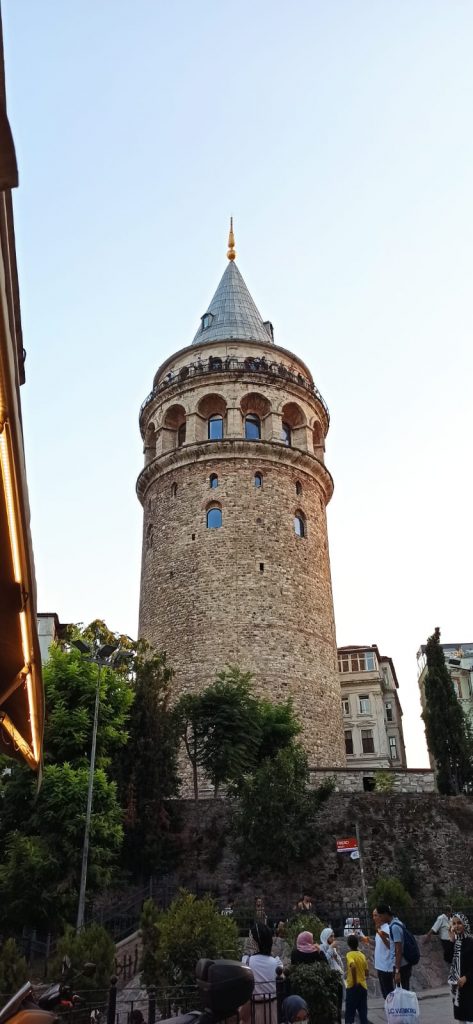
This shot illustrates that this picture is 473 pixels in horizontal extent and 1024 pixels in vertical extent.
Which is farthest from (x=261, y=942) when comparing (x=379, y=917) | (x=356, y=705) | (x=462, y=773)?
(x=356, y=705)

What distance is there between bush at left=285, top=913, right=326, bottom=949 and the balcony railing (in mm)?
23807

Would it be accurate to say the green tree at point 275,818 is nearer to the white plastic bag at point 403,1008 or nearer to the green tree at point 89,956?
the green tree at point 89,956

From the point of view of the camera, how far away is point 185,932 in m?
10.1

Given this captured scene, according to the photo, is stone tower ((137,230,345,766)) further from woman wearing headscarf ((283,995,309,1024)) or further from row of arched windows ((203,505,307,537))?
woman wearing headscarf ((283,995,309,1024))

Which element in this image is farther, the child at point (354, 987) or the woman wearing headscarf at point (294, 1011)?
the child at point (354, 987)

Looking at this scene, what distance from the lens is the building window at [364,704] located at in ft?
152

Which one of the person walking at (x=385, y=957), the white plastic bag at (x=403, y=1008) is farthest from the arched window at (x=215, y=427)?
the white plastic bag at (x=403, y=1008)

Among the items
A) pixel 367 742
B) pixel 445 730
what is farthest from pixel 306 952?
pixel 367 742

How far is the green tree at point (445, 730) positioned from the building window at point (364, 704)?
17.8 m

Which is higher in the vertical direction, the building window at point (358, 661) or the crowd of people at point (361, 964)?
the building window at point (358, 661)

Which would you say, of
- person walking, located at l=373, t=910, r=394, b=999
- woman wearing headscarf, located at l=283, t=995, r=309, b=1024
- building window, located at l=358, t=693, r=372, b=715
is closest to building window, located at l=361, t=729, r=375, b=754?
building window, located at l=358, t=693, r=372, b=715

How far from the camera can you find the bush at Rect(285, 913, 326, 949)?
1239 cm

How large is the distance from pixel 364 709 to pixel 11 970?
39.1 m

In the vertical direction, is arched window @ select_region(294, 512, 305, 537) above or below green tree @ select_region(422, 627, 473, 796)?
above
